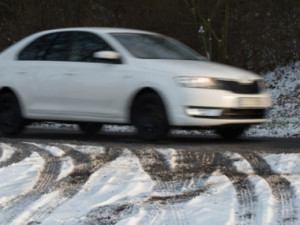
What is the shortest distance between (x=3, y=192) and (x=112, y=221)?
51.5 inches

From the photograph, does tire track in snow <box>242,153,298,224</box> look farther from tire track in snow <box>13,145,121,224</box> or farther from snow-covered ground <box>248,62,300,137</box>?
snow-covered ground <box>248,62,300,137</box>

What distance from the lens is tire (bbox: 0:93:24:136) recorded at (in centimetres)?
1012

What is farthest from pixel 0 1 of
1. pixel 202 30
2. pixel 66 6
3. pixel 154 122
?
pixel 154 122

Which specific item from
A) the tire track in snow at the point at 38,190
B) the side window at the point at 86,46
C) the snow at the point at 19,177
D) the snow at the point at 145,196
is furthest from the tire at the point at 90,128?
the snow at the point at 19,177

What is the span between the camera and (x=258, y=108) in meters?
A: 9.11

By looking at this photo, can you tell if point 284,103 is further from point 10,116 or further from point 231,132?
point 10,116

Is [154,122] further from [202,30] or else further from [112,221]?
[202,30]

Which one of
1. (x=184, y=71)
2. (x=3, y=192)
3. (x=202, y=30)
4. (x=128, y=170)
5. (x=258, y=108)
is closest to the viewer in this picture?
(x=3, y=192)

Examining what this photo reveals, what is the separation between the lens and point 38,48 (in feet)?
33.6

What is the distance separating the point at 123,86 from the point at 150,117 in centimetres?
59

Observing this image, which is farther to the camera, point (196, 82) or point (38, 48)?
point (38, 48)

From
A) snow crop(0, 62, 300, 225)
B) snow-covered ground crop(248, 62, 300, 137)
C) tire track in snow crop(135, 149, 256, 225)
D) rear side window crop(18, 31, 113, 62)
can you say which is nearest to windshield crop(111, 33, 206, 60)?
rear side window crop(18, 31, 113, 62)

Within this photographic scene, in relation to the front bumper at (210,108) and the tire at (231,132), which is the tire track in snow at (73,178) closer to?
the front bumper at (210,108)

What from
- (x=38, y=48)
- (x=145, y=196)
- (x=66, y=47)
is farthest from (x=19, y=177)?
(x=38, y=48)
